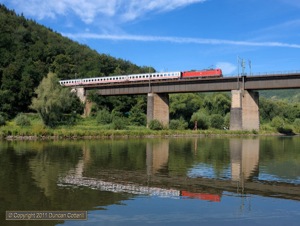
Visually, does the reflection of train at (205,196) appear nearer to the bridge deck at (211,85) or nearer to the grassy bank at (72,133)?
the grassy bank at (72,133)

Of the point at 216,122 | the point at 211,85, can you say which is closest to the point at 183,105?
the point at 216,122

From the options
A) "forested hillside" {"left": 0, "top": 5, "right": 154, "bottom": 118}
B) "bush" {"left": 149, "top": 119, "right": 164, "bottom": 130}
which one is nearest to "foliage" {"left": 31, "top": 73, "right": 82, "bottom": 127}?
"forested hillside" {"left": 0, "top": 5, "right": 154, "bottom": 118}

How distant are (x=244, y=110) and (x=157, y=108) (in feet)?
67.6

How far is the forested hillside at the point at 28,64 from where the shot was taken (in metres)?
89.2

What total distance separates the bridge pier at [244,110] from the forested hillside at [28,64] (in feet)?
160

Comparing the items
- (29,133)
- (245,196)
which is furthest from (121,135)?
(245,196)

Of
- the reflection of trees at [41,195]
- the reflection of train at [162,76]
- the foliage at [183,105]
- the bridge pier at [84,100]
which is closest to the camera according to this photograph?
the reflection of trees at [41,195]

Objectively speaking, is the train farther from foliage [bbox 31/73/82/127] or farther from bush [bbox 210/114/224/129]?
foliage [bbox 31/73/82/127]

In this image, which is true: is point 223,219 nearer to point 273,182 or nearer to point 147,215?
point 147,215

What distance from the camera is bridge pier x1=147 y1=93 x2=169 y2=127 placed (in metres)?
87.9

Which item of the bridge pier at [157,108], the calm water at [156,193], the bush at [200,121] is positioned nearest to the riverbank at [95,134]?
the bush at [200,121]

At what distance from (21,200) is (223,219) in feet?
25.2

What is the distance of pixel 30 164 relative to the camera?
25.3m

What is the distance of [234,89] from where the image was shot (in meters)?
80.2
